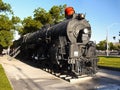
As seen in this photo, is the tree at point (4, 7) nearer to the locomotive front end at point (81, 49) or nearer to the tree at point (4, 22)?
the tree at point (4, 22)

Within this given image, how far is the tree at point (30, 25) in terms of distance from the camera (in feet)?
164

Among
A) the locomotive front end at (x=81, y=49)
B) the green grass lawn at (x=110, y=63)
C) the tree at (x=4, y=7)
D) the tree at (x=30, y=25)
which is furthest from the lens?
the tree at (x=30, y=25)

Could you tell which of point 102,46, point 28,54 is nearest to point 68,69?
point 28,54

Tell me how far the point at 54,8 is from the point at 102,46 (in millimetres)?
74572

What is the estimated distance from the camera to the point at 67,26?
50.1ft

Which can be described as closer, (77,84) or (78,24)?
(77,84)

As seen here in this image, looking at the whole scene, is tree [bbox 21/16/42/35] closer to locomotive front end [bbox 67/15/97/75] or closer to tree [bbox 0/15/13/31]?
tree [bbox 0/15/13/31]

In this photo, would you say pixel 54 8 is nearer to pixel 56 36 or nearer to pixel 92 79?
pixel 56 36

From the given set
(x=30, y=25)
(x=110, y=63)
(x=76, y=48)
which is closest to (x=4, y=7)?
(x=110, y=63)

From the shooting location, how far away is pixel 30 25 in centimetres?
5128

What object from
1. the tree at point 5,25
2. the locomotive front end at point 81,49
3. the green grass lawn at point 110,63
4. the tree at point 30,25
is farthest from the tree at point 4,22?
the locomotive front end at point 81,49

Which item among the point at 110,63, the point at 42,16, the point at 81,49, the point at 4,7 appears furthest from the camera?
the point at 42,16

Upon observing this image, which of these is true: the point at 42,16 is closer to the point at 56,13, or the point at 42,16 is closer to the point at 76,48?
the point at 56,13

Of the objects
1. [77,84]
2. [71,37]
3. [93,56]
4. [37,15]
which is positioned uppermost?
[37,15]
